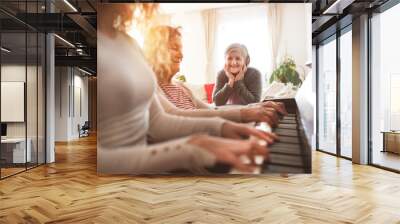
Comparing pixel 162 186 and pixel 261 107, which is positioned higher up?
pixel 261 107

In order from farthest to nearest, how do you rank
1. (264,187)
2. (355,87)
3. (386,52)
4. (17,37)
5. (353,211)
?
1. (355,87)
2. (386,52)
3. (17,37)
4. (264,187)
5. (353,211)

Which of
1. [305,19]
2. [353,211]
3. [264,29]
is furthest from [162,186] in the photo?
[305,19]

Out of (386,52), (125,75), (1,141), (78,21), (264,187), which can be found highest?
(78,21)

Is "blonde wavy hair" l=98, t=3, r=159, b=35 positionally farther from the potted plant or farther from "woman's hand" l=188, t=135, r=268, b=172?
the potted plant

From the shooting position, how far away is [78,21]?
755cm

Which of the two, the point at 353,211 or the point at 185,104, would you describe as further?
the point at 185,104

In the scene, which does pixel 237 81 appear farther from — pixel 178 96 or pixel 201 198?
pixel 201 198

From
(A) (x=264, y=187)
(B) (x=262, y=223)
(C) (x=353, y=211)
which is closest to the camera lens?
(B) (x=262, y=223)

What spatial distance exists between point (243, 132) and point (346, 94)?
3903 mm

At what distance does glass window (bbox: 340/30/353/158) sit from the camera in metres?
8.41

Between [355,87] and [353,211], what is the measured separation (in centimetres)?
456

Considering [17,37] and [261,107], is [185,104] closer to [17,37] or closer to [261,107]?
[261,107]

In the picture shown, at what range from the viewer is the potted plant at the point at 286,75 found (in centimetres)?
609

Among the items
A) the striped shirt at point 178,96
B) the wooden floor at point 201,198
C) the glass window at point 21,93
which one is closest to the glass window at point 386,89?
the wooden floor at point 201,198
